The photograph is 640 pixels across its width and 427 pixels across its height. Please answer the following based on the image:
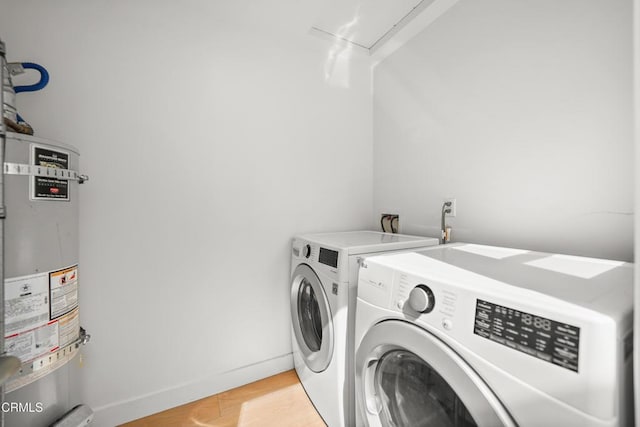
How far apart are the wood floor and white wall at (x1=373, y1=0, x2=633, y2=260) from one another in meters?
1.24

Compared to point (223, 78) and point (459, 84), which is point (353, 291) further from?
point (223, 78)

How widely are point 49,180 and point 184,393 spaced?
1.23 m

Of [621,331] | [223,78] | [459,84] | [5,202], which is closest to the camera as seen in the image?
[621,331]

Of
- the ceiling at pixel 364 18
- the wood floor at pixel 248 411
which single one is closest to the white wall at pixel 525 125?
the ceiling at pixel 364 18

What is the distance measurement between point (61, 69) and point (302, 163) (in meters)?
1.26

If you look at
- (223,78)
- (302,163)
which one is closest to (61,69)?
(223,78)

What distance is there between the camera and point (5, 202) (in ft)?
2.73

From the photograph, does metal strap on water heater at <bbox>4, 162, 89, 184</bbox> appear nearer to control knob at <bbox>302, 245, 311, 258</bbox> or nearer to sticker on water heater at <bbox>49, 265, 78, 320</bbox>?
sticker on water heater at <bbox>49, 265, 78, 320</bbox>

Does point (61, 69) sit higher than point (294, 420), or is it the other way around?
point (61, 69)

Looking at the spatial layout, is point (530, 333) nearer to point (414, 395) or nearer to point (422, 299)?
point (422, 299)

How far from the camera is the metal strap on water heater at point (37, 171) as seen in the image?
844 mm

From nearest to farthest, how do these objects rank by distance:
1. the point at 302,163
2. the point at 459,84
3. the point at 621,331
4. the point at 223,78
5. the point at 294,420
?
1. the point at 621,331
2. the point at 294,420
3. the point at 459,84
4. the point at 223,78
5. the point at 302,163

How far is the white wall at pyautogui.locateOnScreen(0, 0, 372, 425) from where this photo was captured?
48.0 inches

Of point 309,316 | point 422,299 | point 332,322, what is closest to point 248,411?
point 309,316
